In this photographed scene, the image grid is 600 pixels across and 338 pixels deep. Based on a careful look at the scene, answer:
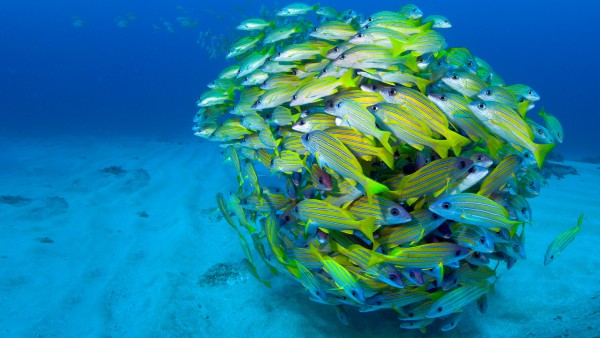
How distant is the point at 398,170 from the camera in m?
2.88

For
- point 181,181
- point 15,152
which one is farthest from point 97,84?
point 181,181

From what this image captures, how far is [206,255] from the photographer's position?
5152 mm

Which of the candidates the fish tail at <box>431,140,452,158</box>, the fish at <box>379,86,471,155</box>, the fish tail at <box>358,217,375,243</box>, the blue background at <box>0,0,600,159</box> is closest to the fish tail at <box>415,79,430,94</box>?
the fish at <box>379,86,471,155</box>

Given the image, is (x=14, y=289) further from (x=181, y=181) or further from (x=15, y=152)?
(x=15, y=152)

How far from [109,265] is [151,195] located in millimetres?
2820

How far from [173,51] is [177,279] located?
137461 mm

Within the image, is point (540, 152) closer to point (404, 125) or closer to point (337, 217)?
point (404, 125)

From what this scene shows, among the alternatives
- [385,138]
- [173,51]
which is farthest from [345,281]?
[173,51]

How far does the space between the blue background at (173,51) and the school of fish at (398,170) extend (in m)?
34.2

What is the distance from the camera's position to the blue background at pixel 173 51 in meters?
54.7

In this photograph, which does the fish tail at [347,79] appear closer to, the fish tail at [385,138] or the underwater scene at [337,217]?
the underwater scene at [337,217]

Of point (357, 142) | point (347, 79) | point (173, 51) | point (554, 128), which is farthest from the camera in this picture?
point (173, 51)

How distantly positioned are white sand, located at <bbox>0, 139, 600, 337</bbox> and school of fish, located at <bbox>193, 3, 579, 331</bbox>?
26.8 inches

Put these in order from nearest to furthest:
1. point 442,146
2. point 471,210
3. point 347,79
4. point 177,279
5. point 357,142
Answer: point 471,210, point 442,146, point 357,142, point 347,79, point 177,279
